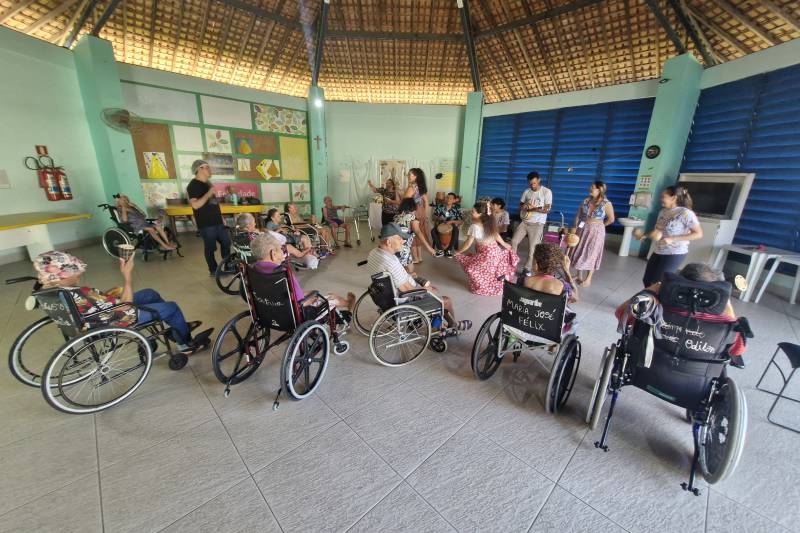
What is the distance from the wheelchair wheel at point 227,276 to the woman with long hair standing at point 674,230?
4080 millimetres

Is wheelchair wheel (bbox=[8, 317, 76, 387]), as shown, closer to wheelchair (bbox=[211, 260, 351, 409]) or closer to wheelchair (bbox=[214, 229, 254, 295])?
wheelchair (bbox=[211, 260, 351, 409])

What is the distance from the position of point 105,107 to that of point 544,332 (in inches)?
276

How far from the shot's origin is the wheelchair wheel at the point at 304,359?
1.73 metres

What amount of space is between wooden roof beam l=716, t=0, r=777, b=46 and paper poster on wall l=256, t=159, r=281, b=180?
8.08 metres

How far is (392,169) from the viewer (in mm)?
8273

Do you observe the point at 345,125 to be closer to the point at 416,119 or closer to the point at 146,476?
the point at 416,119

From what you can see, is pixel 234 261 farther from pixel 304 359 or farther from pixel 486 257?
pixel 486 257

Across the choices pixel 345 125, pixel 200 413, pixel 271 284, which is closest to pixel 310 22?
pixel 345 125

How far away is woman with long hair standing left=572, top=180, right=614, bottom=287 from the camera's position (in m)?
3.57

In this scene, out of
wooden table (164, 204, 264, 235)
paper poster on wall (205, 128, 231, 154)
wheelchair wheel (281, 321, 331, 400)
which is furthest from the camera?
paper poster on wall (205, 128, 231, 154)

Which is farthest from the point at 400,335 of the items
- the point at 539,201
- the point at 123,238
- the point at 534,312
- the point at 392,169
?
the point at 392,169

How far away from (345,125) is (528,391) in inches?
302

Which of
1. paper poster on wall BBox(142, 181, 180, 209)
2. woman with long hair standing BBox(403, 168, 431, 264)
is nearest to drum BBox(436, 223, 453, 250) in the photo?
woman with long hair standing BBox(403, 168, 431, 264)

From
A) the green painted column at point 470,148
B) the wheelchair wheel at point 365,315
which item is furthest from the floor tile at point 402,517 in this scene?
the green painted column at point 470,148
